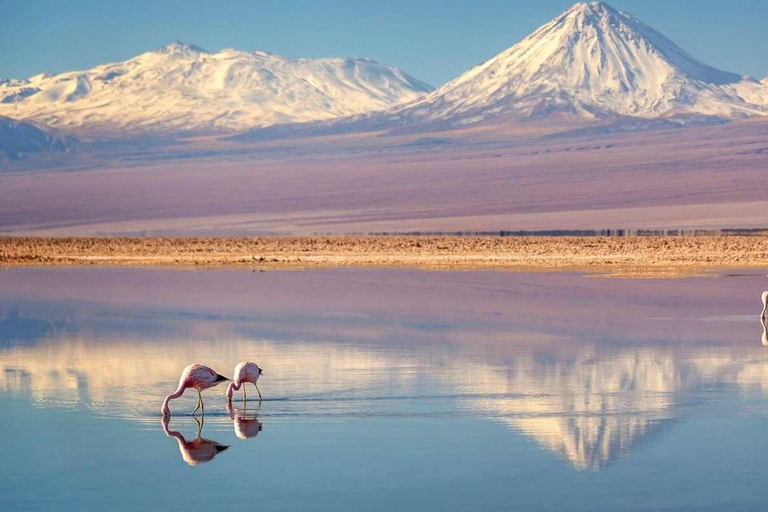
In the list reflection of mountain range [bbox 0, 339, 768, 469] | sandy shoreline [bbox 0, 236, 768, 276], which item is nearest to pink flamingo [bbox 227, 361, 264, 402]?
reflection of mountain range [bbox 0, 339, 768, 469]

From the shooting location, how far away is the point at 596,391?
11.8 m

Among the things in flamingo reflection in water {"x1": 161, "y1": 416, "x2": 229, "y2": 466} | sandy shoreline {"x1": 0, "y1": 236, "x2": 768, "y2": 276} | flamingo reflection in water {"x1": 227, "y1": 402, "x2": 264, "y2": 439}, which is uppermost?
sandy shoreline {"x1": 0, "y1": 236, "x2": 768, "y2": 276}

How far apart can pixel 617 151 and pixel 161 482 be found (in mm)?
120722

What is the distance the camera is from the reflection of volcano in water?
9820 mm

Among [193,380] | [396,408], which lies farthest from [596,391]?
[193,380]

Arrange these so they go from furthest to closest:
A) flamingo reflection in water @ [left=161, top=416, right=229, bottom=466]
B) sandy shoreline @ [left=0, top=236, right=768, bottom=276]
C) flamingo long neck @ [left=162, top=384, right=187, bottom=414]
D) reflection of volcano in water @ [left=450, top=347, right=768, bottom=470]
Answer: sandy shoreline @ [left=0, top=236, right=768, bottom=276], flamingo long neck @ [left=162, top=384, right=187, bottom=414], reflection of volcano in water @ [left=450, top=347, right=768, bottom=470], flamingo reflection in water @ [left=161, top=416, right=229, bottom=466]

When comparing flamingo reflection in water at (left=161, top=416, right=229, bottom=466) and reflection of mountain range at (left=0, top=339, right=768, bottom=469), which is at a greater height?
reflection of mountain range at (left=0, top=339, right=768, bottom=469)

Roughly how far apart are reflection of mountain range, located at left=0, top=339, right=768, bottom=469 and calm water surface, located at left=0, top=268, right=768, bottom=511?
35mm

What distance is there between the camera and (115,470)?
9.01 metres

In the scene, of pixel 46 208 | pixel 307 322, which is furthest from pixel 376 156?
pixel 307 322

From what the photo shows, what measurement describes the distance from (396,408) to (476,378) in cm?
173

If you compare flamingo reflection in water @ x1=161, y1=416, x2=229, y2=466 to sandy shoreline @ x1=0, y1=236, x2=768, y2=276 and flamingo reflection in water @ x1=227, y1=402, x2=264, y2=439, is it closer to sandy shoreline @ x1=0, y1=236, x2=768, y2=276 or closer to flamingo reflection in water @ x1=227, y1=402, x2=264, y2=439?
flamingo reflection in water @ x1=227, y1=402, x2=264, y2=439

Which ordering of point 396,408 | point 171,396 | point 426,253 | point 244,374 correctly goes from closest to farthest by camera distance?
1. point 171,396
2. point 396,408
3. point 244,374
4. point 426,253

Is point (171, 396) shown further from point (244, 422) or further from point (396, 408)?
point (396, 408)
